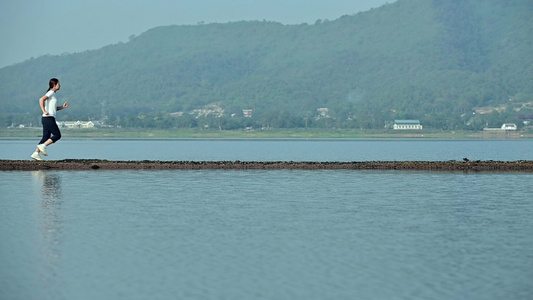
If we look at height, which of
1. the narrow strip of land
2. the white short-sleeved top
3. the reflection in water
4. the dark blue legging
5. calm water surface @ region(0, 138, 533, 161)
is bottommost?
calm water surface @ region(0, 138, 533, 161)

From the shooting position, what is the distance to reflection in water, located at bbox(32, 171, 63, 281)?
46.5 ft

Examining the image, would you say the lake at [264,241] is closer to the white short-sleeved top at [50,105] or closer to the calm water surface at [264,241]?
the calm water surface at [264,241]

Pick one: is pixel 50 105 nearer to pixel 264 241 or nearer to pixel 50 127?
pixel 50 127

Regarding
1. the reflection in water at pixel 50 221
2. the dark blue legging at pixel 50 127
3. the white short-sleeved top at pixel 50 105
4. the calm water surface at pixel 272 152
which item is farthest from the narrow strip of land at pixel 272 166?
the calm water surface at pixel 272 152

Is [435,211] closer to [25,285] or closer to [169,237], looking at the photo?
[169,237]

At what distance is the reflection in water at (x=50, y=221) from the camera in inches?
558

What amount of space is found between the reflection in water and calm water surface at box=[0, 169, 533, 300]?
0.03 meters

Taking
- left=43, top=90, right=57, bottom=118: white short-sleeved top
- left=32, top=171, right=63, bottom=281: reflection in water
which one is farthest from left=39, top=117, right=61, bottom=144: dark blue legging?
left=32, top=171, right=63, bottom=281: reflection in water

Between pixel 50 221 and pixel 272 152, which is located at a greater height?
pixel 50 221

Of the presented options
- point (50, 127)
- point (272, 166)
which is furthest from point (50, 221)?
A: point (272, 166)

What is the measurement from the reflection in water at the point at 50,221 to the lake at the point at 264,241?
0.03m

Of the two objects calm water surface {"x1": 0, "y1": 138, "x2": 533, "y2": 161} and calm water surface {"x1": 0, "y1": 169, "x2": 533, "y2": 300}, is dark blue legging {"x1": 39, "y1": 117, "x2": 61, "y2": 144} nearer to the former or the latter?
calm water surface {"x1": 0, "y1": 169, "x2": 533, "y2": 300}

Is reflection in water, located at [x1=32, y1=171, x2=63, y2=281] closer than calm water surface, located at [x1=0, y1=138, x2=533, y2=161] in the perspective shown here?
Yes

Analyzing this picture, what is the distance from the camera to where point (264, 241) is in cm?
1634
